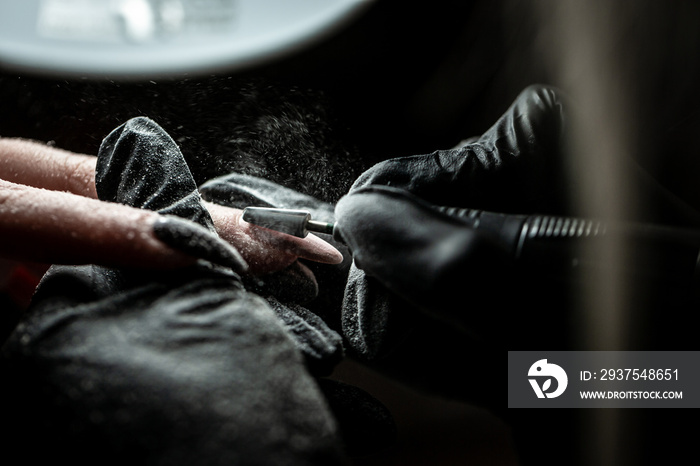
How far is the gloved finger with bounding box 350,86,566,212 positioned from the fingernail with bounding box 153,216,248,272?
16cm

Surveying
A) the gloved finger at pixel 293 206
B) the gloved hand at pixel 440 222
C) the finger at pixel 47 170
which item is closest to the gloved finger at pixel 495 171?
the gloved hand at pixel 440 222

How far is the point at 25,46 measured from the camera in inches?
25.2

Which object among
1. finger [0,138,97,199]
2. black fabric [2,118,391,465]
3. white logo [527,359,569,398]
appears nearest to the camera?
black fabric [2,118,391,465]

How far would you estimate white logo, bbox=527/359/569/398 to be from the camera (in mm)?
373

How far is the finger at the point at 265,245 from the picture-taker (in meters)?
0.45

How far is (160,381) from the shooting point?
279 mm

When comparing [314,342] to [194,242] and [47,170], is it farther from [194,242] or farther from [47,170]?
[47,170]

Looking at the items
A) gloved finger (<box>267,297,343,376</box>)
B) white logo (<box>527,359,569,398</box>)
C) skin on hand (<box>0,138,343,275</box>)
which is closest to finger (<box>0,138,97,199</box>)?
skin on hand (<box>0,138,343,275</box>)

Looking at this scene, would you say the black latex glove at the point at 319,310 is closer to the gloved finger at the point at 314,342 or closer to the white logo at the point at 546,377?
the gloved finger at the point at 314,342

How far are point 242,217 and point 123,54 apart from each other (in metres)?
0.42

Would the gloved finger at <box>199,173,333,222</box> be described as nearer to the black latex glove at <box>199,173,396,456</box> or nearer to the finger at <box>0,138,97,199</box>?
the black latex glove at <box>199,173,396,456</box>

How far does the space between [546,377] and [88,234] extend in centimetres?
39

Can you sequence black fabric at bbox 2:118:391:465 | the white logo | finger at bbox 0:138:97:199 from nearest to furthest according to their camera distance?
black fabric at bbox 2:118:391:465 < the white logo < finger at bbox 0:138:97:199

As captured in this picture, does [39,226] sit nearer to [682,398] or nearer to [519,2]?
[682,398]
